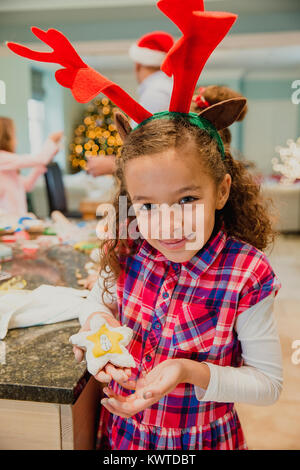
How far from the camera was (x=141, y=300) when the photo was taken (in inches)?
26.8

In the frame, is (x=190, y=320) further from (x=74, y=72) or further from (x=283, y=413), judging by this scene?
(x=283, y=413)

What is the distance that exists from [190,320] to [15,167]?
104cm

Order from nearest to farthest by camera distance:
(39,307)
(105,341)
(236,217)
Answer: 1. (105,341)
2. (236,217)
3. (39,307)

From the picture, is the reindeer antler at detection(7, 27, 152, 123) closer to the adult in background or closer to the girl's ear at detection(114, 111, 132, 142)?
the girl's ear at detection(114, 111, 132, 142)

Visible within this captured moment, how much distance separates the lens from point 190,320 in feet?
2.08

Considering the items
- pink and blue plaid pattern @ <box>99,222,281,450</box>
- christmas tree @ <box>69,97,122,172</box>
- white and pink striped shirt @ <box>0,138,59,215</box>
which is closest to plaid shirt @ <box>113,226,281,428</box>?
pink and blue plaid pattern @ <box>99,222,281,450</box>

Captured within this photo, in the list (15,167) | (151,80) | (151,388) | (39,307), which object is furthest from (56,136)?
(151,388)

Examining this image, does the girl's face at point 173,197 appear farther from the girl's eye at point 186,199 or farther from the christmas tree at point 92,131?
the christmas tree at point 92,131

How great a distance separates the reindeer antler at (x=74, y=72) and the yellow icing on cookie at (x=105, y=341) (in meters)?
0.33

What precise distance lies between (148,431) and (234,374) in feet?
0.62

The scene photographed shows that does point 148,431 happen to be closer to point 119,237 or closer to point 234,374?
point 234,374

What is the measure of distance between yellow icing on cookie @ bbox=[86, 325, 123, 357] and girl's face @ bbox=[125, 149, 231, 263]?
0.50 ft

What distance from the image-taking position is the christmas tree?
5336mm
